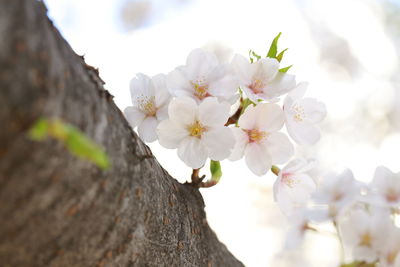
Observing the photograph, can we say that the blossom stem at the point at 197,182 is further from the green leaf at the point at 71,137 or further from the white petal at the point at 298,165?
the green leaf at the point at 71,137

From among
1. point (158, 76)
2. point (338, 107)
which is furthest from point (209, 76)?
point (338, 107)

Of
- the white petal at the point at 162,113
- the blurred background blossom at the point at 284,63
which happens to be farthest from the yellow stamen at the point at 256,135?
the blurred background blossom at the point at 284,63

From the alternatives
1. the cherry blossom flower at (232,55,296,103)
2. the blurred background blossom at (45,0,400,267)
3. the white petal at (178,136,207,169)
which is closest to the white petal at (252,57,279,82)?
the cherry blossom flower at (232,55,296,103)

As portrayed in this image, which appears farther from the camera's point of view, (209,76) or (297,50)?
(297,50)

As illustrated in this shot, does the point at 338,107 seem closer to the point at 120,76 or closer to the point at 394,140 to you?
the point at 394,140

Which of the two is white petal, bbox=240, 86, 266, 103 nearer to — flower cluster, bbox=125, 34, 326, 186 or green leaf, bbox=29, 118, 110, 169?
flower cluster, bbox=125, 34, 326, 186

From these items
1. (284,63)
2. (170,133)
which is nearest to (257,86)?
(170,133)
